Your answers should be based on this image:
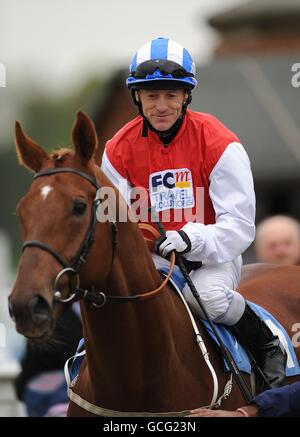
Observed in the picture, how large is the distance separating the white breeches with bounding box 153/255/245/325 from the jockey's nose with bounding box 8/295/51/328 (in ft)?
3.98

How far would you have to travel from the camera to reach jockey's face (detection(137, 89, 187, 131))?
601cm

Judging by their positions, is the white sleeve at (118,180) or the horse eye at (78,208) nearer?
the horse eye at (78,208)

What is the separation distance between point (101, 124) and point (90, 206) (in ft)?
67.7

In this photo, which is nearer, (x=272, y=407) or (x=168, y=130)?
(x=272, y=407)

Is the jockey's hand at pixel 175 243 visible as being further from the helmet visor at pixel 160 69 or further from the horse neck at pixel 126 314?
the helmet visor at pixel 160 69

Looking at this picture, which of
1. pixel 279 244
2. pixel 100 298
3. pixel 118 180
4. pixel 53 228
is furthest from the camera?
pixel 279 244

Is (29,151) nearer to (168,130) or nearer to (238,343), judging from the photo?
(168,130)

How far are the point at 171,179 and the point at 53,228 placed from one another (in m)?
1.24

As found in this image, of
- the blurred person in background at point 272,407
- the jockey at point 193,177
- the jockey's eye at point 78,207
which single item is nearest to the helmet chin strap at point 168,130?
the jockey at point 193,177

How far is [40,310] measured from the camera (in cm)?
490

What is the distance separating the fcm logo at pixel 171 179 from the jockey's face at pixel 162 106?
0.24 metres

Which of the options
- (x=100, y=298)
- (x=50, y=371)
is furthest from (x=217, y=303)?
A: (x=50, y=371)

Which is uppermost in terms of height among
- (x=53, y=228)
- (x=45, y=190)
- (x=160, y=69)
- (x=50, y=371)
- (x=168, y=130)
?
(x=160, y=69)

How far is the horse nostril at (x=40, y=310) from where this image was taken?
191 inches
